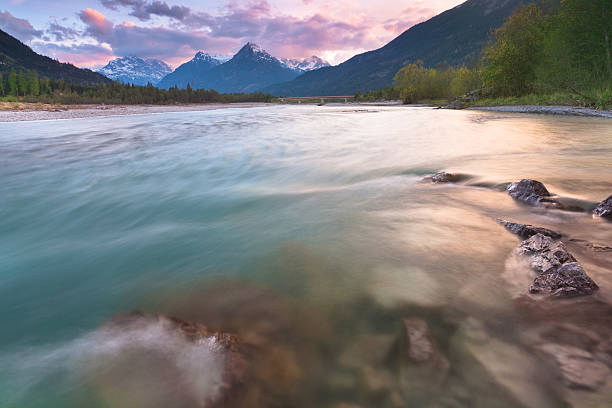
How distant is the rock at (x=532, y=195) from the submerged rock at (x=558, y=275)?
2.44m

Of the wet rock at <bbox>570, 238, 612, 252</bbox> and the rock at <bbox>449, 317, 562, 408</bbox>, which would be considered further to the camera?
the wet rock at <bbox>570, 238, 612, 252</bbox>

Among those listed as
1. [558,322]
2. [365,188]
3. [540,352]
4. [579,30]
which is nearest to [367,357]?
[540,352]

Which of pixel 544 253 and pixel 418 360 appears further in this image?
pixel 544 253

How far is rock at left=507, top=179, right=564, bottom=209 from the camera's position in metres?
5.62

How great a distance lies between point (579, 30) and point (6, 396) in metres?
51.4

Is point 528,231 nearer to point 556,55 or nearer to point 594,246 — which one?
point 594,246

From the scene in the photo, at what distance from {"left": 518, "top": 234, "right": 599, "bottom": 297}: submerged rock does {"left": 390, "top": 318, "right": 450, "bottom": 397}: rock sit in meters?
1.40

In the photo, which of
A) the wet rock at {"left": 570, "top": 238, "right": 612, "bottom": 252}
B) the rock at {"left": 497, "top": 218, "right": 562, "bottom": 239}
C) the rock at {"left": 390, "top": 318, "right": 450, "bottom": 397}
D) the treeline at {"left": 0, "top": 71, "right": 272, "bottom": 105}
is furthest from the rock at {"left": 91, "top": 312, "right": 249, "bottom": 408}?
the treeline at {"left": 0, "top": 71, "right": 272, "bottom": 105}

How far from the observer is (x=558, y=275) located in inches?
124

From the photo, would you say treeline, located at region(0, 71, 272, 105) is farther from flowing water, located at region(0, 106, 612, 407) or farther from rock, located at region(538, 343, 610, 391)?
rock, located at region(538, 343, 610, 391)

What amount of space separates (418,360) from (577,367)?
116 cm

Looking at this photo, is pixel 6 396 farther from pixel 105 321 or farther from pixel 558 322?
pixel 558 322

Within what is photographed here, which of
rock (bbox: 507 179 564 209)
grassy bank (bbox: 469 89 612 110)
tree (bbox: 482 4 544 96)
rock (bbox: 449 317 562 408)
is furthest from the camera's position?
tree (bbox: 482 4 544 96)

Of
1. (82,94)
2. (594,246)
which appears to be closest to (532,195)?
(594,246)
